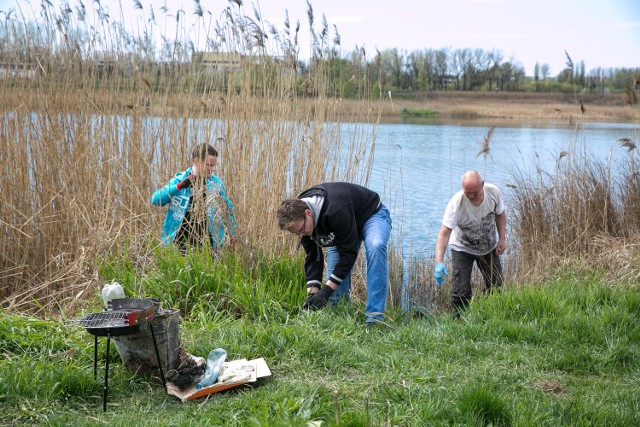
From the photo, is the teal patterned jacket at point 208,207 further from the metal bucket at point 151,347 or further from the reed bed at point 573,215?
the reed bed at point 573,215

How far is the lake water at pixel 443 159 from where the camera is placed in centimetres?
874

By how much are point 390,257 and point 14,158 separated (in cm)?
362

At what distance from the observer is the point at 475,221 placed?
5.98 meters

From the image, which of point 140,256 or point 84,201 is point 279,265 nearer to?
point 140,256

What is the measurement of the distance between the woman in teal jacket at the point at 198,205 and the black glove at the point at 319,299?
1.00 meters

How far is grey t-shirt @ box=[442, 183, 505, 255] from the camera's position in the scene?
19.6 feet

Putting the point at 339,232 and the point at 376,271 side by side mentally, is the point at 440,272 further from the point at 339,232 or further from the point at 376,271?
the point at 339,232

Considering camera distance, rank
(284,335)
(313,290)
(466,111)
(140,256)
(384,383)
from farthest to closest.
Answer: (466,111) < (140,256) < (313,290) < (284,335) < (384,383)

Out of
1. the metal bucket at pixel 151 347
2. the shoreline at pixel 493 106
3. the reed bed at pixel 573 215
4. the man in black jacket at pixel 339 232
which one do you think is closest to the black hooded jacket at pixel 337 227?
the man in black jacket at pixel 339 232

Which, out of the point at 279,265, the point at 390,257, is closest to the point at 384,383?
the point at 279,265

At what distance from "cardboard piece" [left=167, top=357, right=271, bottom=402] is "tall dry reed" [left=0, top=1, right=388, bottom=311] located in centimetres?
186

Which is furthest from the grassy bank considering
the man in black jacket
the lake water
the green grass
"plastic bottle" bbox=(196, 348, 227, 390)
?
the lake water

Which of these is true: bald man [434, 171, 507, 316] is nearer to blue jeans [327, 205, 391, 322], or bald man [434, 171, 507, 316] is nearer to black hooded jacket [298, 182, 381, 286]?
blue jeans [327, 205, 391, 322]

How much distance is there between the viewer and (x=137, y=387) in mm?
3670
